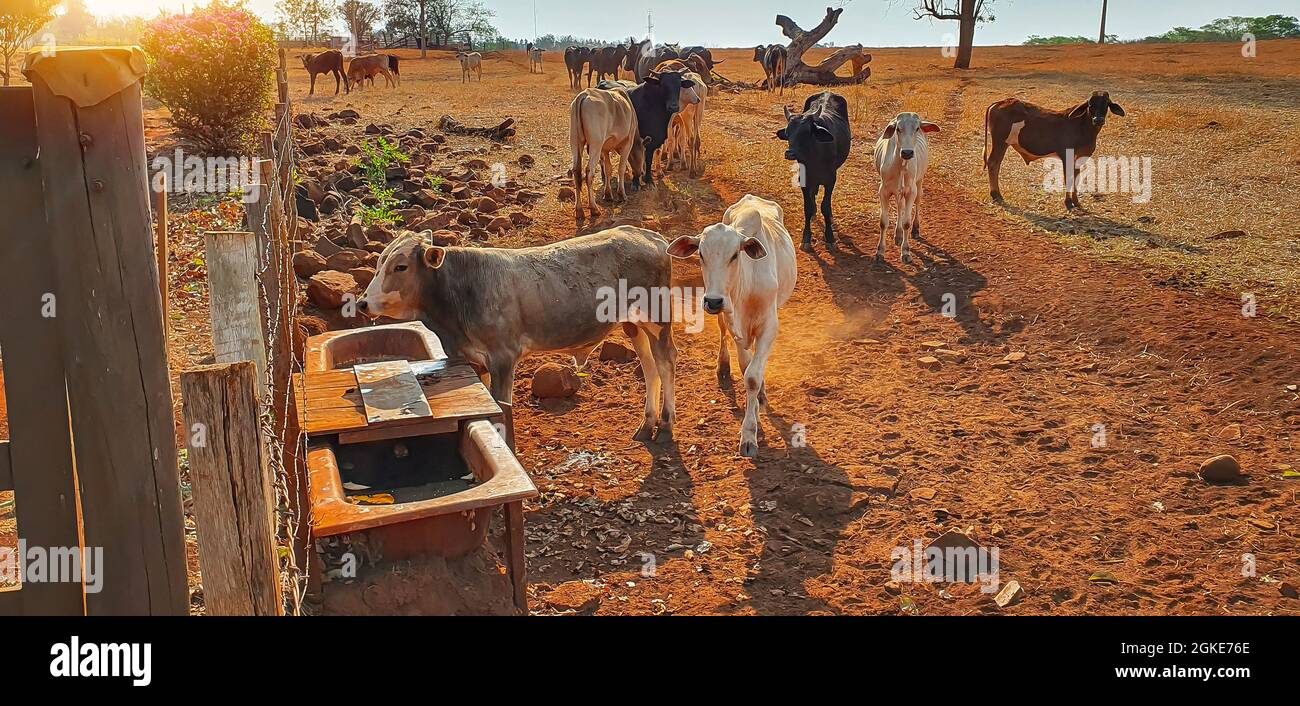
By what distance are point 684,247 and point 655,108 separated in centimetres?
1035

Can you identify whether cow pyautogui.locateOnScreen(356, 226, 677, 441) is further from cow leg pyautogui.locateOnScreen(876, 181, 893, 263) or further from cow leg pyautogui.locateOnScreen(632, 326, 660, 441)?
cow leg pyautogui.locateOnScreen(876, 181, 893, 263)

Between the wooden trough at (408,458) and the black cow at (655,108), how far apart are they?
10985 mm

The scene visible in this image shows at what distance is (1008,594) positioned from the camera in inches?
191

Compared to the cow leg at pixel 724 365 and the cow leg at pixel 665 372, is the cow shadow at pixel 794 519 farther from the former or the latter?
the cow leg at pixel 724 365

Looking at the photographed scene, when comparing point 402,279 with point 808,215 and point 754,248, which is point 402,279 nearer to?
point 754,248

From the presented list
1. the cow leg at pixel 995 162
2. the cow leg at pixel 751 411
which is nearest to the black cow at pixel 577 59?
the cow leg at pixel 995 162

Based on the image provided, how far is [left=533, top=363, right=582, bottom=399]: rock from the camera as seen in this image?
8141 millimetres

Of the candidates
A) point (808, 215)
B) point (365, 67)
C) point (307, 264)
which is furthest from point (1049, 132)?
point (365, 67)

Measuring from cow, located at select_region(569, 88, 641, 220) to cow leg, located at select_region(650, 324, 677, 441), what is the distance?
6.56 meters

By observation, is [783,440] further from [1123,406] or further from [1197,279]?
[1197,279]

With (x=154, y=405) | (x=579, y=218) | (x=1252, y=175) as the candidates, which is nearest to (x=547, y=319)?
A: (x=154, y=405)

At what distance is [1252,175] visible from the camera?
46.8 ft

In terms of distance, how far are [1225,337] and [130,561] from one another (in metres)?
8.40

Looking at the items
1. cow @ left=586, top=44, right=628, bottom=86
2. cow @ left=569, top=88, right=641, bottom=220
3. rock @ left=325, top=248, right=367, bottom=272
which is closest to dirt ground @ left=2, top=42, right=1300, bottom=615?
cow @ left=569, top=88, right=641, bottom=220
